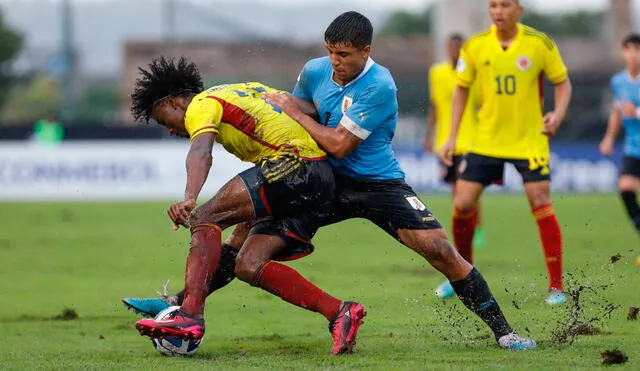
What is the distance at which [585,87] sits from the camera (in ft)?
166

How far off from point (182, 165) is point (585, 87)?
29570mm

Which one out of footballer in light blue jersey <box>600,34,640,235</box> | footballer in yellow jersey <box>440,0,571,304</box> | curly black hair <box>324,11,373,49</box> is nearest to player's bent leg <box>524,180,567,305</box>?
footballer in yellow jersey <box>440,0,571,304</box>

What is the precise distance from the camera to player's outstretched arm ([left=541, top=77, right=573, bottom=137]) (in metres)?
9.42

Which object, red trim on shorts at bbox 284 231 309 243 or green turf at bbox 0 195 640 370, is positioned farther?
red trim on shorts at bbox 284 231 309 243

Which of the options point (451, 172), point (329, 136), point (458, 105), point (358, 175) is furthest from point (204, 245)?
point (451, 172)

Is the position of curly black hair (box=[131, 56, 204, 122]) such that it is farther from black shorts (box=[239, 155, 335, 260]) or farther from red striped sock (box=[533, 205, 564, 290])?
red striped sock (box=[533, 205, 564, 290])

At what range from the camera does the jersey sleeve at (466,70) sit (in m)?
10.2

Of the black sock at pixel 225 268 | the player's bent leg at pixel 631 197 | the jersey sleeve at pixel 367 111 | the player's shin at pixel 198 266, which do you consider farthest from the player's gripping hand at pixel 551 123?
the player's bent leg at pixel 631 197

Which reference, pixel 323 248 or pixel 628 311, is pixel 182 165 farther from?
pixel 628 311

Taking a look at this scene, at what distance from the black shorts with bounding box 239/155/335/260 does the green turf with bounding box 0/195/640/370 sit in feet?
2.46

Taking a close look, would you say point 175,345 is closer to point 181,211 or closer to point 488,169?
point 181,211

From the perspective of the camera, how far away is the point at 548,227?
9891 millimetres

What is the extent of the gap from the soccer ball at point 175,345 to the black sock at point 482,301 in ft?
5.33

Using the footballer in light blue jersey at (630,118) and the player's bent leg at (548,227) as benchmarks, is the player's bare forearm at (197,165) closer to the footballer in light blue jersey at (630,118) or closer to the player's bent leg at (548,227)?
the player's bent leg at (548,227)
